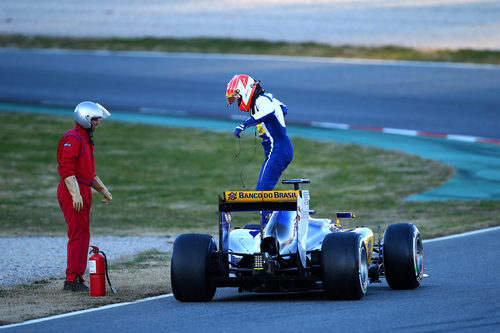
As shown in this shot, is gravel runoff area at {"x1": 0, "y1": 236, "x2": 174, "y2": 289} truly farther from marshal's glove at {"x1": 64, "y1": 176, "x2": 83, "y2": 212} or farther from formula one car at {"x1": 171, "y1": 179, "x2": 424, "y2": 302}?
formula one car at {"x1": 171, "y1": 179, "x2": 424, "y2": 302}

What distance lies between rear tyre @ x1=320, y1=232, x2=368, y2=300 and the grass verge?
25871mm

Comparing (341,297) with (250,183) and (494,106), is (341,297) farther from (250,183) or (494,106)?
(494,106)

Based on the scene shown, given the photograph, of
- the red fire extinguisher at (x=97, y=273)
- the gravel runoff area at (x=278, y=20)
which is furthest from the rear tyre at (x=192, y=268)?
the gravel runoff area at (x=278, y=20)

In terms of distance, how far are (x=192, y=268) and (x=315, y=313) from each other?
1.45 m

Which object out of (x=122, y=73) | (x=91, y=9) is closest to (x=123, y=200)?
(x=122, y=73)

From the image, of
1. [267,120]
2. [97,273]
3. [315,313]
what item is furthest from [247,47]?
[315,313]

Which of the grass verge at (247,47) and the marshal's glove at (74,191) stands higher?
the grass verge at (247,47)

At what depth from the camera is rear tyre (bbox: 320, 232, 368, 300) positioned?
962 centimetres

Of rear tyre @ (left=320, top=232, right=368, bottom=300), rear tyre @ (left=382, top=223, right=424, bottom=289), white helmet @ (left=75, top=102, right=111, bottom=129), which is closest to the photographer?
rear tyre @ (left=320, top=232, right=368, bottom=300)

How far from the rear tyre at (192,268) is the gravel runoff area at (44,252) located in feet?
8.82

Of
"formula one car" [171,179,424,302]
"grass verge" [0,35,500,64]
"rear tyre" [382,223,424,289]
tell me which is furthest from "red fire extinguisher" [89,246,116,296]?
"grass verge" [0,35,500,64]

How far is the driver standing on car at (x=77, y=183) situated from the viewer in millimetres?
10852

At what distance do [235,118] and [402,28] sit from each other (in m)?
12.8

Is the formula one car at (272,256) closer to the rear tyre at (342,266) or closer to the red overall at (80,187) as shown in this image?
the rear tyre at (342,266)
